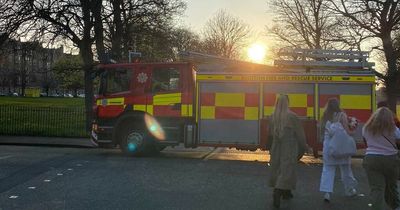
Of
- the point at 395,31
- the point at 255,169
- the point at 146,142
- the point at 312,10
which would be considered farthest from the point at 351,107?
the point at 312,10

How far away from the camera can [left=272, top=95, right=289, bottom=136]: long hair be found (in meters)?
7.51

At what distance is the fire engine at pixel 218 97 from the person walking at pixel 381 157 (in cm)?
600

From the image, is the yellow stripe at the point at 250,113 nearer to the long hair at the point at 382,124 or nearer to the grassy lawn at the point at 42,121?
the long hair at the point at 382,124

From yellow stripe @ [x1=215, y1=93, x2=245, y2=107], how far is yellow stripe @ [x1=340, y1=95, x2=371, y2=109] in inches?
97.0

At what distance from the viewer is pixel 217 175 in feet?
34.7

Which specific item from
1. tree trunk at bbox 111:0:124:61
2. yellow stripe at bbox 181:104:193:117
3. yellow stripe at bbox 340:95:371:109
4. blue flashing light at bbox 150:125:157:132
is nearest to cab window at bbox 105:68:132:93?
blue flashing light at bbox 150:125:157:132

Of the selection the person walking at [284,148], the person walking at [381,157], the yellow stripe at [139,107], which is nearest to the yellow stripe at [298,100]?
the yellow stripe at [139,107]

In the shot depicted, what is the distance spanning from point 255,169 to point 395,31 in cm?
2061

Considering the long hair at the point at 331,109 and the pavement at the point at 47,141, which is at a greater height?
the long hair at the point at 331,109

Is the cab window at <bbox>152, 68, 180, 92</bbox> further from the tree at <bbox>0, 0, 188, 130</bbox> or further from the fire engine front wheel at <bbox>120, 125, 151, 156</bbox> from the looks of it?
the tree at <bbox>0, 0, 188, 130</bbox>

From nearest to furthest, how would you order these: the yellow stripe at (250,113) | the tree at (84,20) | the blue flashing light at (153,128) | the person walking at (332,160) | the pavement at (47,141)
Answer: the person walking at (332,160), the yellow stripe at (250,113), the blue flashing light at (153,128), the pavement at (47,141), the tree at (84,20)

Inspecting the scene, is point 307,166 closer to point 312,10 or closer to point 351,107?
point 351,107

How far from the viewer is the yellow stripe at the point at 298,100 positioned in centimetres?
1283

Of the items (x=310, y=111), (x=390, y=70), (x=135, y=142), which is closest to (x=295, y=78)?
(x=310, y=111)
